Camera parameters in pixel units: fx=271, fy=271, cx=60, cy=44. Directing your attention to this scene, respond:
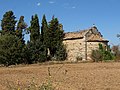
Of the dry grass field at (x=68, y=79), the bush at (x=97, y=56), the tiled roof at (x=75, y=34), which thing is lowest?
the dry grass field at (x=68, y=79)

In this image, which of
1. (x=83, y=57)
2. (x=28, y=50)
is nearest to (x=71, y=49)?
(x=83, y=57)

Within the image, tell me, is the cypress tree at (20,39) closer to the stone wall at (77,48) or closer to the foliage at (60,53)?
the foliage at (60,53)

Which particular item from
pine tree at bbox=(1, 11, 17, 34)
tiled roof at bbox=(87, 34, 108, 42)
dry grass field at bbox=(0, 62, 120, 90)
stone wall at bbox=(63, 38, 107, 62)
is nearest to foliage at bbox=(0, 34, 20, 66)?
pine tree at bbox=(1, 11, 17, 34)

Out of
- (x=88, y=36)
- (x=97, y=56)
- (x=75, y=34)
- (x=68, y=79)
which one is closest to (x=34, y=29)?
(x=75, y=34)

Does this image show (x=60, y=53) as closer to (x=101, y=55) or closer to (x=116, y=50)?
(x=101, y=55)

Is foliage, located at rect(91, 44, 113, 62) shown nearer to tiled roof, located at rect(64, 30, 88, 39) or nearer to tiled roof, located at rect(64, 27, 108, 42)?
tiled roof, located at rect(64, 27, 108, 42)

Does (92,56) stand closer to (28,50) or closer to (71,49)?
(71,49)

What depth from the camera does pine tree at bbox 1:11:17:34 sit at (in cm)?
5403

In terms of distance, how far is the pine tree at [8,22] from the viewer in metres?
54.0

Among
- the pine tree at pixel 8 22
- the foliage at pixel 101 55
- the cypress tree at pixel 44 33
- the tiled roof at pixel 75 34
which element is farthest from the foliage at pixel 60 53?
the pine tree at pixel 8 22

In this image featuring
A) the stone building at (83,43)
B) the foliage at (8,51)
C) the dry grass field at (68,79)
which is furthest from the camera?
the stone building at (83,43)

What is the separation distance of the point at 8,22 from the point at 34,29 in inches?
212

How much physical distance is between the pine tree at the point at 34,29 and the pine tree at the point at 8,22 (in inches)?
143

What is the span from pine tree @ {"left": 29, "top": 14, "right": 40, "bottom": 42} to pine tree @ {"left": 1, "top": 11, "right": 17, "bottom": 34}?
3.63 meters
